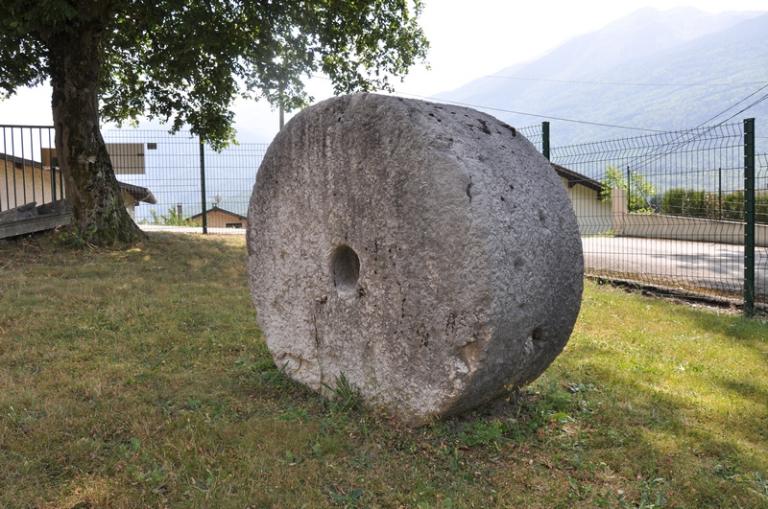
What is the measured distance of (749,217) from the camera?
23.1ft

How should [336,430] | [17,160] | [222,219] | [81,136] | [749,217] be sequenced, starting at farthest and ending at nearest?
[222,219] < [17,160] < [81,136] < [749,217] < [336,430]

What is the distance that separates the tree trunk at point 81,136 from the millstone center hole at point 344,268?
7176mm

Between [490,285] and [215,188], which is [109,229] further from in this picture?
[490,285]

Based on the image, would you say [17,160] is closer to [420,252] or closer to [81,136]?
[81,136]

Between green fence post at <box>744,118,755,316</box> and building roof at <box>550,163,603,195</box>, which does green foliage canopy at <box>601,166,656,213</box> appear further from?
green fence post at <box>744,118,755,316</box>

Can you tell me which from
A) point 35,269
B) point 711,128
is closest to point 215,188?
point 35,269

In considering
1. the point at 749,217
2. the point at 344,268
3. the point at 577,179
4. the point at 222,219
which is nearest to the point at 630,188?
the point at 577,179

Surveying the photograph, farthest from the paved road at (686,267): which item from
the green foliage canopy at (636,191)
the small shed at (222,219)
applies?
the small shed at (222,219)

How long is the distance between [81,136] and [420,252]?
869 cm

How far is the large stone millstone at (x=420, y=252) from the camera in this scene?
3.32 meters

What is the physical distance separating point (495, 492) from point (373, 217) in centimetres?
166

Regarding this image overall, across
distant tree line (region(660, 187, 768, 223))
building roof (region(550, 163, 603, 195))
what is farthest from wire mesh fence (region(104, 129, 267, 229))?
distant tree line (region(660, 187, 768, 223))

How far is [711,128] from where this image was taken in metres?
6.94

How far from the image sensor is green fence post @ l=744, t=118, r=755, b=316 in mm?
6926
